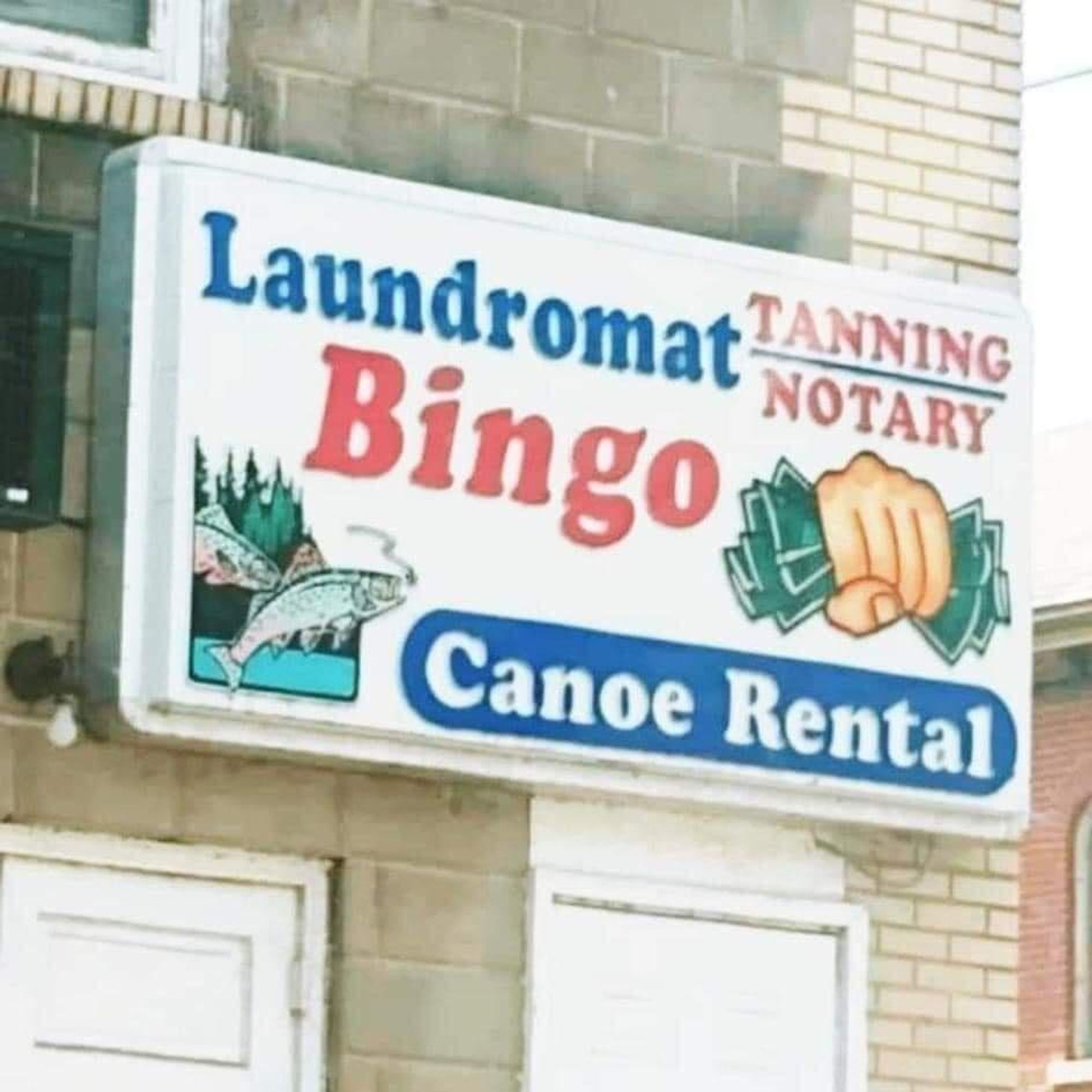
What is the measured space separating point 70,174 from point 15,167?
152mm

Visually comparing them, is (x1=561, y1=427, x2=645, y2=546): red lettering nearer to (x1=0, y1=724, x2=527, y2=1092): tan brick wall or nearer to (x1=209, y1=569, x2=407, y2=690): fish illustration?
(x1=209, y1=569, x2=407, y2=690): fish illustration

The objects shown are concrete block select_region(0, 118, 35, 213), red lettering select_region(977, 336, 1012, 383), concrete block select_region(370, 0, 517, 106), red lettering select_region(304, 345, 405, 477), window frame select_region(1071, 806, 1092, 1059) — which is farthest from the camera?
window frame select_region(1071, 806, 1092, 1059)

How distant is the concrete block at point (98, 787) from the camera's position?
→ 10906 millimetres

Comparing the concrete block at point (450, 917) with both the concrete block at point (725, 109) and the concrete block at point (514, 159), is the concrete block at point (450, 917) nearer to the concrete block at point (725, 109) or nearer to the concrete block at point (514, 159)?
the concrete block at point (514, 159)

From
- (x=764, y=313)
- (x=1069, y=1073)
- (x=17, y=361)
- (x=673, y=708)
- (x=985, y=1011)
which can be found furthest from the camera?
(x=1069, y=1073)

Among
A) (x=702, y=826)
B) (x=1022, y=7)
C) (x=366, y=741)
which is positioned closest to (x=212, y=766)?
(x=366, y=741)

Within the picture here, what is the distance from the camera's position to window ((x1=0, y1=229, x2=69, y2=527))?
10.9 m

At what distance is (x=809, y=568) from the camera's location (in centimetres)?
1196

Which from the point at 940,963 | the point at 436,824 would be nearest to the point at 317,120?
the point at 436,824

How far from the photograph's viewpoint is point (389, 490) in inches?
446

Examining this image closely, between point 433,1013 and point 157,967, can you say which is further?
point 433,1013

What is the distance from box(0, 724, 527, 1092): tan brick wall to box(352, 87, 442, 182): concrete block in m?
1.46

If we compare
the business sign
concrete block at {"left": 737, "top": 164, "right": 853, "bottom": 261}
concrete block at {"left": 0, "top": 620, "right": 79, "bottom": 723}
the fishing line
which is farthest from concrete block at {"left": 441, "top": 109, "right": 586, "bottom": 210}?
concrete block at {"left": 0, "top": 620, "right": 79, "bottom": 723}

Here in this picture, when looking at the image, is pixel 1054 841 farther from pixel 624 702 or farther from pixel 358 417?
pixel 358 417
